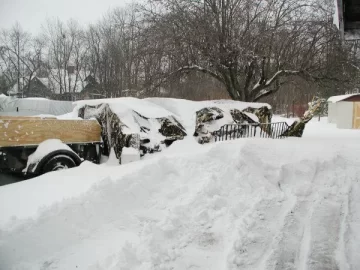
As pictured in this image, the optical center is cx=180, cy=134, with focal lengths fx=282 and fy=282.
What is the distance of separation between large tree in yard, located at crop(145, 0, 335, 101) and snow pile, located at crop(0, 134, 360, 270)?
26.3 feet

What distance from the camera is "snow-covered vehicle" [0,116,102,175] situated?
475 cm

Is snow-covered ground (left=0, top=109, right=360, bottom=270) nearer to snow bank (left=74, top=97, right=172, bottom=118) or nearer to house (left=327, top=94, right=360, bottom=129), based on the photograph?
snow bank (left=74, top=97, right=172, bottom=118)

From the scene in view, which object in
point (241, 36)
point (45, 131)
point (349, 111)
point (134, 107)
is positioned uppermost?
point (241, 36)

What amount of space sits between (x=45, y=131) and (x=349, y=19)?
600 cm

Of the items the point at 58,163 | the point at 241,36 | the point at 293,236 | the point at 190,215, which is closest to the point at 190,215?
the point at 190,215

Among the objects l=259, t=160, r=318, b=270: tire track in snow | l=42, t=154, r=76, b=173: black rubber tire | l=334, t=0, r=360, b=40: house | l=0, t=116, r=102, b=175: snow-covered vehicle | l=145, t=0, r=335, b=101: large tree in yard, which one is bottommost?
l=259, t=160, r=318, b=270: tire track in snow

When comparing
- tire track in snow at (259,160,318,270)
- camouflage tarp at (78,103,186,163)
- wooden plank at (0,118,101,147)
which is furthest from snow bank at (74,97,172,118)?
tire track in snow at (259,160,318,270)

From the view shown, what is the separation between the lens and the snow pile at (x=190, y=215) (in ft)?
9.51

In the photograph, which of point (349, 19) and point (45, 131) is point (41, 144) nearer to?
point (45, 131)

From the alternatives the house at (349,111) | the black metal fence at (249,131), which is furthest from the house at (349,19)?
the house at (349,111)

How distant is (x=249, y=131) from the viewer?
8.96m

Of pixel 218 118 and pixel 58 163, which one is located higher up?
pixel 218 118

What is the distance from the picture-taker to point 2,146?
15.4 ft

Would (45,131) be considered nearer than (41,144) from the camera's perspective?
No
